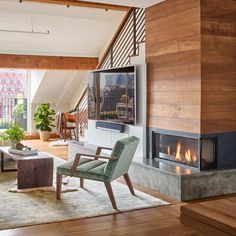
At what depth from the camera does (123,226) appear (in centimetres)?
364

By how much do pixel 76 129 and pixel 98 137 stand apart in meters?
2.61

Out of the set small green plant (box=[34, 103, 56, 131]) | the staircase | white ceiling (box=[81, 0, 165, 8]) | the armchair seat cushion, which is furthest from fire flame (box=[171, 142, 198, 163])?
small green plant (box=[34, 103, 56, 131])

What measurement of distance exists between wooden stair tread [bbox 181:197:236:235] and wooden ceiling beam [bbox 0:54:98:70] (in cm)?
704

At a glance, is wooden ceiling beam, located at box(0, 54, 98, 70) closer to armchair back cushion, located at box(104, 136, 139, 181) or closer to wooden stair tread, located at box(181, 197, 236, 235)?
armchair back cushion, located at box(104, 136, 139, 181)

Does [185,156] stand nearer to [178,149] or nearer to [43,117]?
[178,149]

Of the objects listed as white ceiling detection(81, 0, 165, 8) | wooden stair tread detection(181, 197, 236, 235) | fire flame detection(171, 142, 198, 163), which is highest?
white ceiling detection(81, 0, 165, 8)

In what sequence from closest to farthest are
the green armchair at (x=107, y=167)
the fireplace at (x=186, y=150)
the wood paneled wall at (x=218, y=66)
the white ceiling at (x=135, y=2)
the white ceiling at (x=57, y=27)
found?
the green armchair at (x=107, y=167), the wood paneled wall at (x=218, y=66), the fireplace at (x=186, y=150), the white ceiling at (x=135, y=2), the white ceiling at (x=57, y=27)

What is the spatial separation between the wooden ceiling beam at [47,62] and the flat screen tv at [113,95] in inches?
62.0

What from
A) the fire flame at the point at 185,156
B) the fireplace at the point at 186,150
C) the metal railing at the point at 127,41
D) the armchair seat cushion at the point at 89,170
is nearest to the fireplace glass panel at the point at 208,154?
the fireplace at the point at 186,150

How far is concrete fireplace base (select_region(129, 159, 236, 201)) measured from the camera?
4496 millimetres

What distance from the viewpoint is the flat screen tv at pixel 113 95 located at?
5953mm

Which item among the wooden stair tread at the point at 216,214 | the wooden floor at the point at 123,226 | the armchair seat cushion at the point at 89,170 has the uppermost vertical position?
the wooden stair tread at the point at 216,214

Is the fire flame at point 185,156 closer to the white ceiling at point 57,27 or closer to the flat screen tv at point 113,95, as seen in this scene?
the flat screen tv at point 113,95

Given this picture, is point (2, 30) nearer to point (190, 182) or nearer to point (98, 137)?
point (98, 137)
